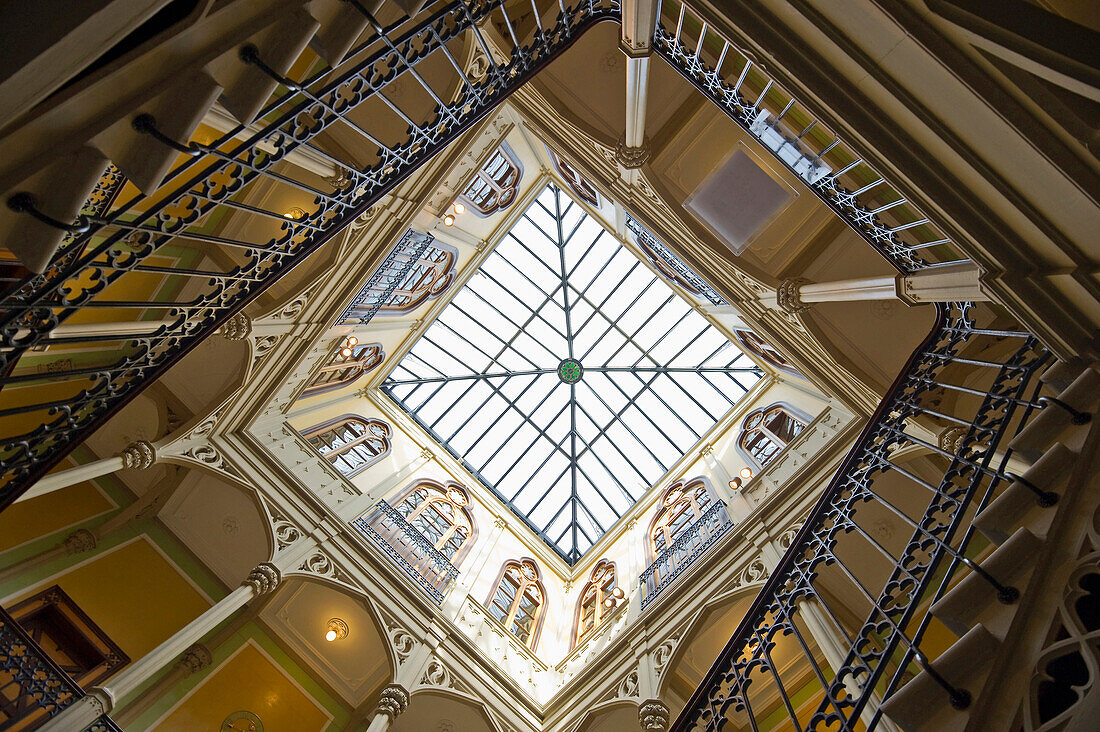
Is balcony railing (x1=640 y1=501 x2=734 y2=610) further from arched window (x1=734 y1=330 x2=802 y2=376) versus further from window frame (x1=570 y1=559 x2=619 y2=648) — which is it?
arched window (x1=734 y1=330 x2=802 y2=376)

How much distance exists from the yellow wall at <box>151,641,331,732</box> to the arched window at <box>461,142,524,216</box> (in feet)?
33.1

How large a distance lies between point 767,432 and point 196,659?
1127cm

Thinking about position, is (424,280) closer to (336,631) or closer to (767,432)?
(336,631)

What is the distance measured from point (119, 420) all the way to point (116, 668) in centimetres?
441

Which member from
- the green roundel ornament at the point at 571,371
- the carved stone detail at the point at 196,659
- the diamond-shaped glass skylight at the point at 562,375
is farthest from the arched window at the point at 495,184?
the carved stone detail at the point at 196,659

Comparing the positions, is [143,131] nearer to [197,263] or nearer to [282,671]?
[197,263]

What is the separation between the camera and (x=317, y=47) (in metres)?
3.95

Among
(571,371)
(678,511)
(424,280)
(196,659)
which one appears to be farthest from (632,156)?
(196,659)

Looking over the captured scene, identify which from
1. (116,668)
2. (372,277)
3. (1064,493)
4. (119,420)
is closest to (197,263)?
(372,277)

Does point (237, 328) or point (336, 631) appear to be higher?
point (237, 328)

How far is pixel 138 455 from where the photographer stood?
9.40 m

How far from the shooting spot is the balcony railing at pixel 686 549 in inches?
456

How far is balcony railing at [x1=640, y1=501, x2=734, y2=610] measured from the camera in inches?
456

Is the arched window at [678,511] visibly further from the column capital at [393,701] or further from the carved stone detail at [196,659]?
the carved stone detail at [196,659]
